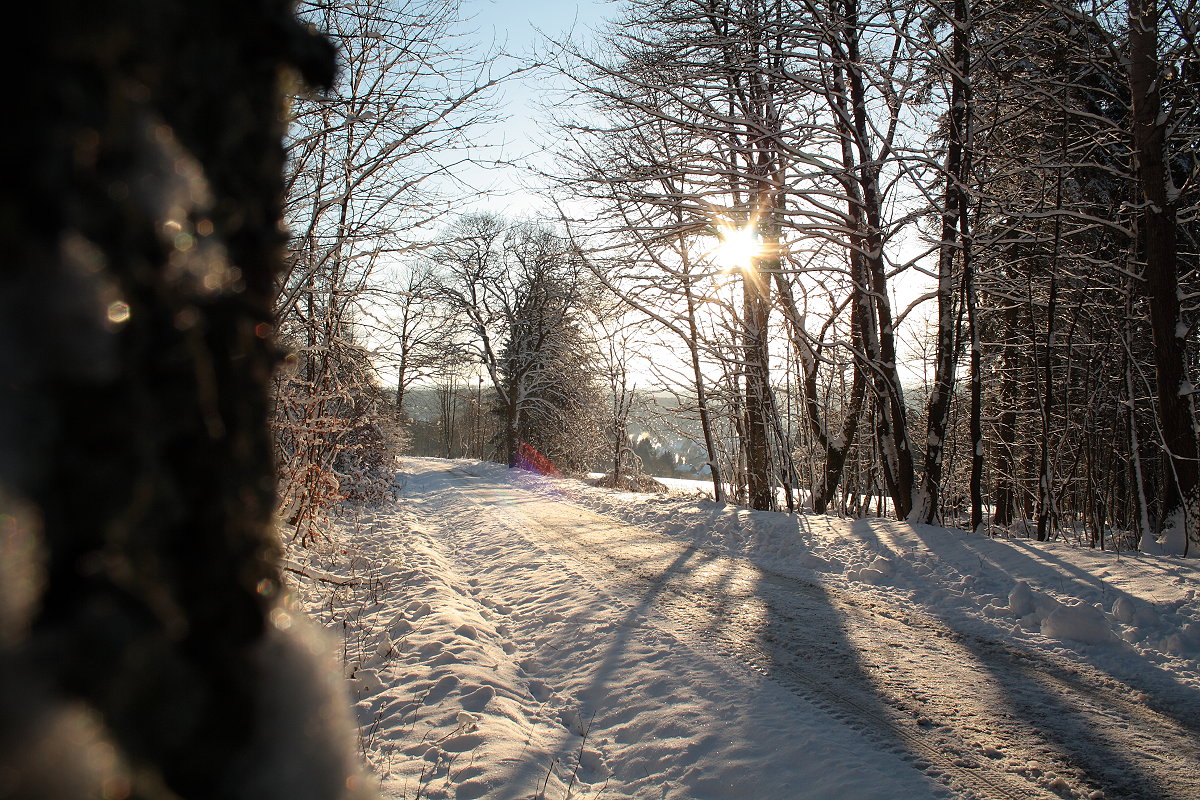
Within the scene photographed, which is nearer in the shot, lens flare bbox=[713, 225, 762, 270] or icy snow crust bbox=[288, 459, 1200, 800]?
icy snow crust bbox=[288, 459, 1200, 800]

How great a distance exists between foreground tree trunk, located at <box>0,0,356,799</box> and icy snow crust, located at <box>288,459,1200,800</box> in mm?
2662

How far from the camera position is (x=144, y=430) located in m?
0.36

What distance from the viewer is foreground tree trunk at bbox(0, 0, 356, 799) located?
292 mm

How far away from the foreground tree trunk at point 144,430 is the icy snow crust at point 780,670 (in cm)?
266

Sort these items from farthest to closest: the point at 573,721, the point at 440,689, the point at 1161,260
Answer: the point at 1161,260
the point at 440,689
the point at 573,721

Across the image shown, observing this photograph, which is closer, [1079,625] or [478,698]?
[478,698]

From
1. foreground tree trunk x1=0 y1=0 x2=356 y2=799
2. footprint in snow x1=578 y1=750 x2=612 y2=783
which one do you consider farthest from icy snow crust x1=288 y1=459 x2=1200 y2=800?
foreground tree trunk x1=0 y1=0 x2=356 y2=799

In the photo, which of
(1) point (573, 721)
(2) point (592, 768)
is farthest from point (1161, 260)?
(2) point (592, 768)

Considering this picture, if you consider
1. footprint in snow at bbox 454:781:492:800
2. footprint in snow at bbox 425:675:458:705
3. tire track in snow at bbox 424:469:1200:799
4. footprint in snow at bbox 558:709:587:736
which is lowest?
footprint in snow at bbox 558:709:587:736

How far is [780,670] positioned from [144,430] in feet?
14.3

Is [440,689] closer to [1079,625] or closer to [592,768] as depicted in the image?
Answer: [592,768]

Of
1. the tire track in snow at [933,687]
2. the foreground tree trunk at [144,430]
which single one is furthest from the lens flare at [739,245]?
the foreground tree trunk at [144,430]

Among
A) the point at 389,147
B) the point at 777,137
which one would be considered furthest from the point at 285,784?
the point at 777,137

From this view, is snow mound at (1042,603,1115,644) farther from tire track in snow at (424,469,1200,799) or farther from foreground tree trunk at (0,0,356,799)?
foreground tree trunk at (0,0,356,799)
